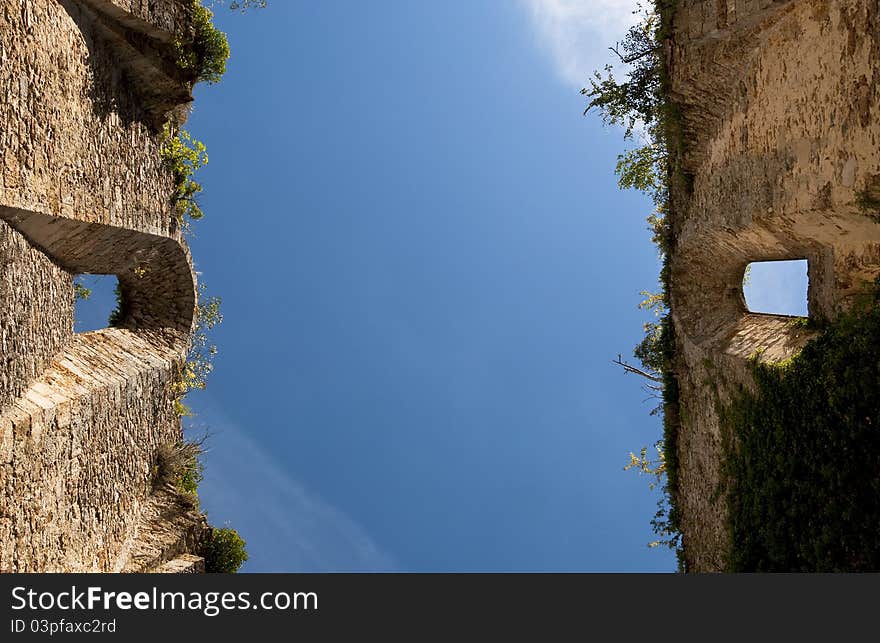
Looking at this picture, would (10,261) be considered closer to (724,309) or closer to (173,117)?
(173,117)

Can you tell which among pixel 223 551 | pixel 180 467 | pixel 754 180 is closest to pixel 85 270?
pixel 180 467

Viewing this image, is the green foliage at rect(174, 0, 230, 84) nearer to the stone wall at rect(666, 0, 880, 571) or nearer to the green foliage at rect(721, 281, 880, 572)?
the stone wall at rect(666, 0, 880, 571)

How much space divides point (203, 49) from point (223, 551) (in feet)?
20.4

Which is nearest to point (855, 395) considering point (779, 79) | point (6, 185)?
point (779, 79)

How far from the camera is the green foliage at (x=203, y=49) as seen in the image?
22.5 ft

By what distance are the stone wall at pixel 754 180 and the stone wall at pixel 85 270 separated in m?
6.01

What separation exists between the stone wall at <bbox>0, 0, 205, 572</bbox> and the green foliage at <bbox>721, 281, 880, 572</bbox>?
591 centimetres

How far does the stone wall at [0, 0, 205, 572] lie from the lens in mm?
4402

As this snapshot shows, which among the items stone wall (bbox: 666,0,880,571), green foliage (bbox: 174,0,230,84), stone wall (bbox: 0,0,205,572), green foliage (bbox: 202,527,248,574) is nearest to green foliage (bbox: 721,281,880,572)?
stone wall (bbox: 666,0,880,571)

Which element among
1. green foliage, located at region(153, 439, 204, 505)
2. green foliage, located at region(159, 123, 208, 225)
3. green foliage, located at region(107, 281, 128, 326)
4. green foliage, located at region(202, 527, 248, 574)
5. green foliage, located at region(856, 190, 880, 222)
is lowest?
green foliage, located at region(202, 527, 248, 574)

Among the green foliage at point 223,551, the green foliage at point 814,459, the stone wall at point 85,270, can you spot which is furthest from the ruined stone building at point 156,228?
the green foliage at point 814,459

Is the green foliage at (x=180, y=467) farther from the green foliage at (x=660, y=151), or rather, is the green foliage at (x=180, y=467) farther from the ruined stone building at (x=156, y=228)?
the green foliage at (x=660, y=151)

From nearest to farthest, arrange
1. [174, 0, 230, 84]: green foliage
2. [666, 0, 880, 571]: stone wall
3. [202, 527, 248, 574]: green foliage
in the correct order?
[666, 0, 880, 571]: stone wall
[174, 0, 230, 84]: green foliage
[202, 527, 248, 574]: green foliage

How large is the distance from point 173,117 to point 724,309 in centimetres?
768
